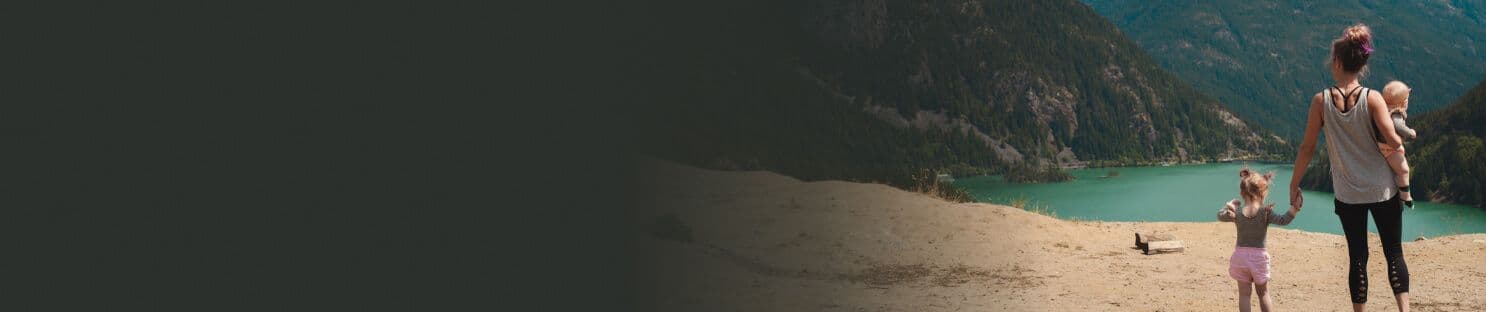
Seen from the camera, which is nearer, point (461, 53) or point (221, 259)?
point (221, 259)

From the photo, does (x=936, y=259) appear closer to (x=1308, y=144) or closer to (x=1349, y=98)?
(x=1308, y=144)

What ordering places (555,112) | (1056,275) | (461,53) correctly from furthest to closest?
(1056,275), (555,112), (461,53)

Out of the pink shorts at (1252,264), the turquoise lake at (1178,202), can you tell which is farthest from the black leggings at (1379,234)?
the turquoise lake at (1178,202)

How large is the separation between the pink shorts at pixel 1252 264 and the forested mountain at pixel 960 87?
10199 centimetres

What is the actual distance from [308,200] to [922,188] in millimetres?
12882

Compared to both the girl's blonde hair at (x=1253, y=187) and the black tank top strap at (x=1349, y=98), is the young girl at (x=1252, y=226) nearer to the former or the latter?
the girl's blonde hair at (x=1253, y=187)

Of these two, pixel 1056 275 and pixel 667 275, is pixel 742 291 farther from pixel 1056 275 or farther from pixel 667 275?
pixel 1056 275

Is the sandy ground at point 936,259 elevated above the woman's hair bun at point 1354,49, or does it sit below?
below

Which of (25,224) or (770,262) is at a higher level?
(25,224)

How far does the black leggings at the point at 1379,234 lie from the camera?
4348mm

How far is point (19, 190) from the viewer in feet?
9.77

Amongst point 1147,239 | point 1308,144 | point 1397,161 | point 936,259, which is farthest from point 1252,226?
point 1147,239

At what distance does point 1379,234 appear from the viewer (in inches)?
173

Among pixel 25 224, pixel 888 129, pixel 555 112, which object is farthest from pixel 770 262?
pixel 888 129
